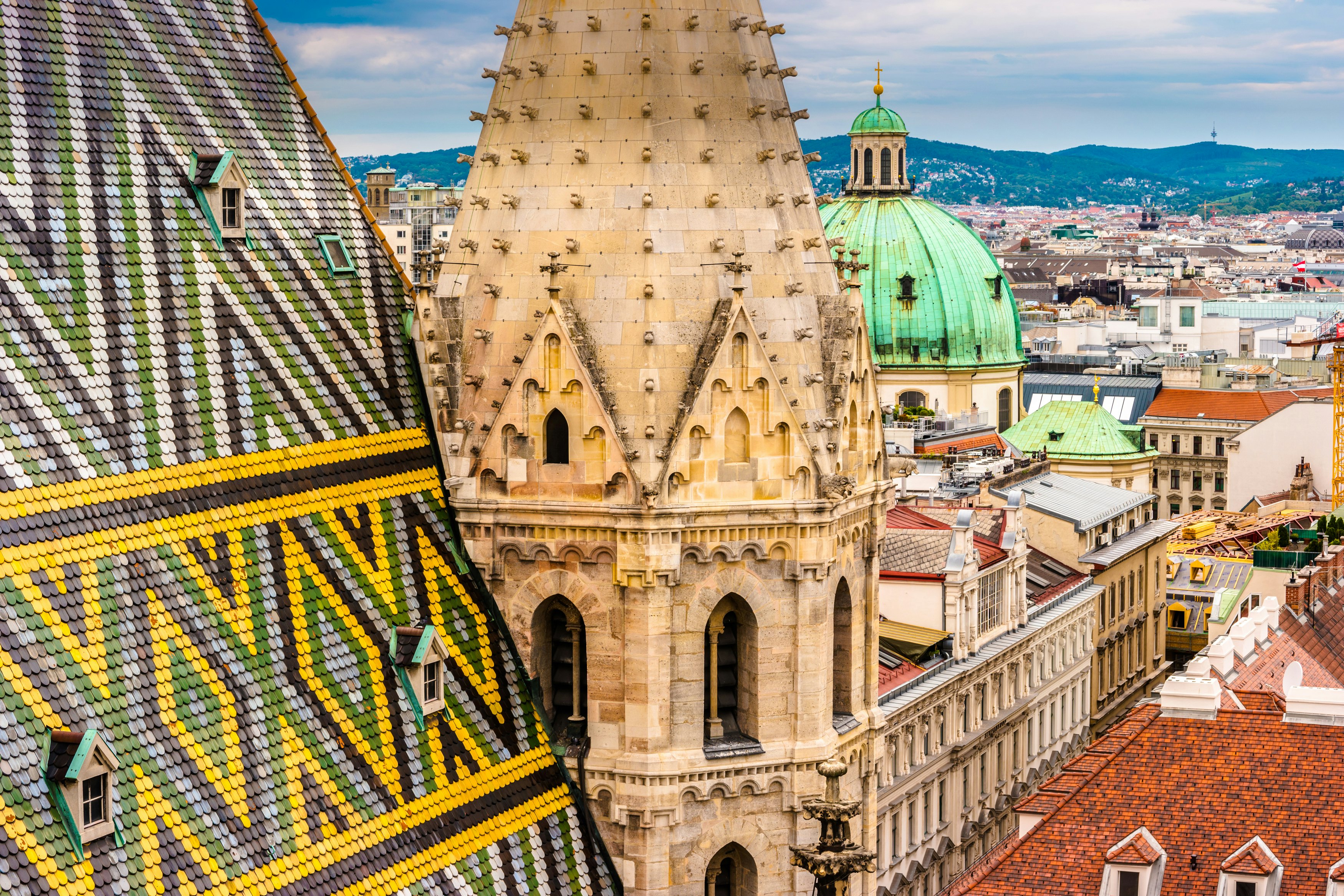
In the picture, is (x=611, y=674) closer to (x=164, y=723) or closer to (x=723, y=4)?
(x=164, y=723)

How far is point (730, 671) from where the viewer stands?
38000mm

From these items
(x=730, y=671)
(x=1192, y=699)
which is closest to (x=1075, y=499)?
(x=1192, y=699)

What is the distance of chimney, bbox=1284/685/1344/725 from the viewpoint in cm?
5253

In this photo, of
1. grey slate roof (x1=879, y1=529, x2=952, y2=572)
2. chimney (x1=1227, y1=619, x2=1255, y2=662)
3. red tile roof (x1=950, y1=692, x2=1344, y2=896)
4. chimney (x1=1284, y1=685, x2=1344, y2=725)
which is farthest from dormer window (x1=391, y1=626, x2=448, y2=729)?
grey slate roof (x1=879, y1=529, x2=952, y2=572)

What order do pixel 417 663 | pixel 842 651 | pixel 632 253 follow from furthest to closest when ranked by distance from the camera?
pixel 842 651 < pixel 632 253 < pixel 417 663

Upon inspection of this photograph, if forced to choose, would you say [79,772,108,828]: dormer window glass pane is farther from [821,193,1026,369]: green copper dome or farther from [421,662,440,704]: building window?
[821,193,1026,369]: green copper dome

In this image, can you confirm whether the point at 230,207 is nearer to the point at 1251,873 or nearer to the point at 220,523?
the point at 220,523

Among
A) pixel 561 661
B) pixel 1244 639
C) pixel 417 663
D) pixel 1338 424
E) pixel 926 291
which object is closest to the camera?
pixel 417 663

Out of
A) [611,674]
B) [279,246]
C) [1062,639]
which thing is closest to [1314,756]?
[611,674]

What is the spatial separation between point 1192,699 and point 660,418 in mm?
21147

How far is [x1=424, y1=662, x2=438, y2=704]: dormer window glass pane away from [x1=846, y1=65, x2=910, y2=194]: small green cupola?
116093 mm

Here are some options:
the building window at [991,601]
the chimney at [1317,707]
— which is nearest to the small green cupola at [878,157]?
the building window at [991,601]

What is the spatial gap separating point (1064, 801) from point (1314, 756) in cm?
547

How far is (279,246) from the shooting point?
37.1 meters
